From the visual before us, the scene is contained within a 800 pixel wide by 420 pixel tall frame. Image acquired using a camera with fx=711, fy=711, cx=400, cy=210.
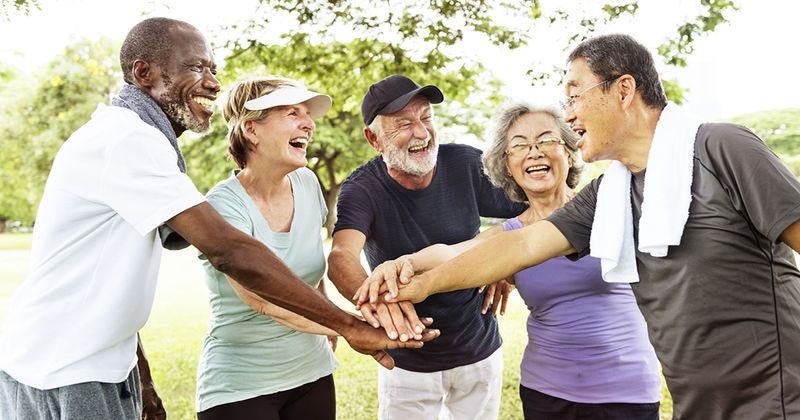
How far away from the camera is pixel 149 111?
233cm

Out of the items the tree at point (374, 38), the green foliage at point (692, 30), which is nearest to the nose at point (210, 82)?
the tree at point (374, 38)

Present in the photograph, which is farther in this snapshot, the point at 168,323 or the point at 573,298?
the point at 168,323

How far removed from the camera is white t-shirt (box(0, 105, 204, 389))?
6.74 feet

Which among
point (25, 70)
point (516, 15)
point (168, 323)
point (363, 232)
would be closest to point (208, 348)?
point (363, 232)

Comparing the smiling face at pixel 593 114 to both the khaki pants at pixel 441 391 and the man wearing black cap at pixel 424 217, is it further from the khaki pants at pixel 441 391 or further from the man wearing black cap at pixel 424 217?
the khaki pants at pixel 441 391

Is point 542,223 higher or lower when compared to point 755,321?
higher

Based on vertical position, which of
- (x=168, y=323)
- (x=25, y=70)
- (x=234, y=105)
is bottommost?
(x=168, y=323)

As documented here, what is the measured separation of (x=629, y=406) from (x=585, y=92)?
4.30ft

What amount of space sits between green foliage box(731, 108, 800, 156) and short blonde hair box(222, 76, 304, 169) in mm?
9153

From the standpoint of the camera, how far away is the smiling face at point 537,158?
317 centimetres

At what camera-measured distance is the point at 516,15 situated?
7.95 m

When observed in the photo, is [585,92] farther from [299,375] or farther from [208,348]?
[208,348]

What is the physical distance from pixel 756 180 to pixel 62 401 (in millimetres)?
2052

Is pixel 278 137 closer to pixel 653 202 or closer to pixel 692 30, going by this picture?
pixel 653 202
